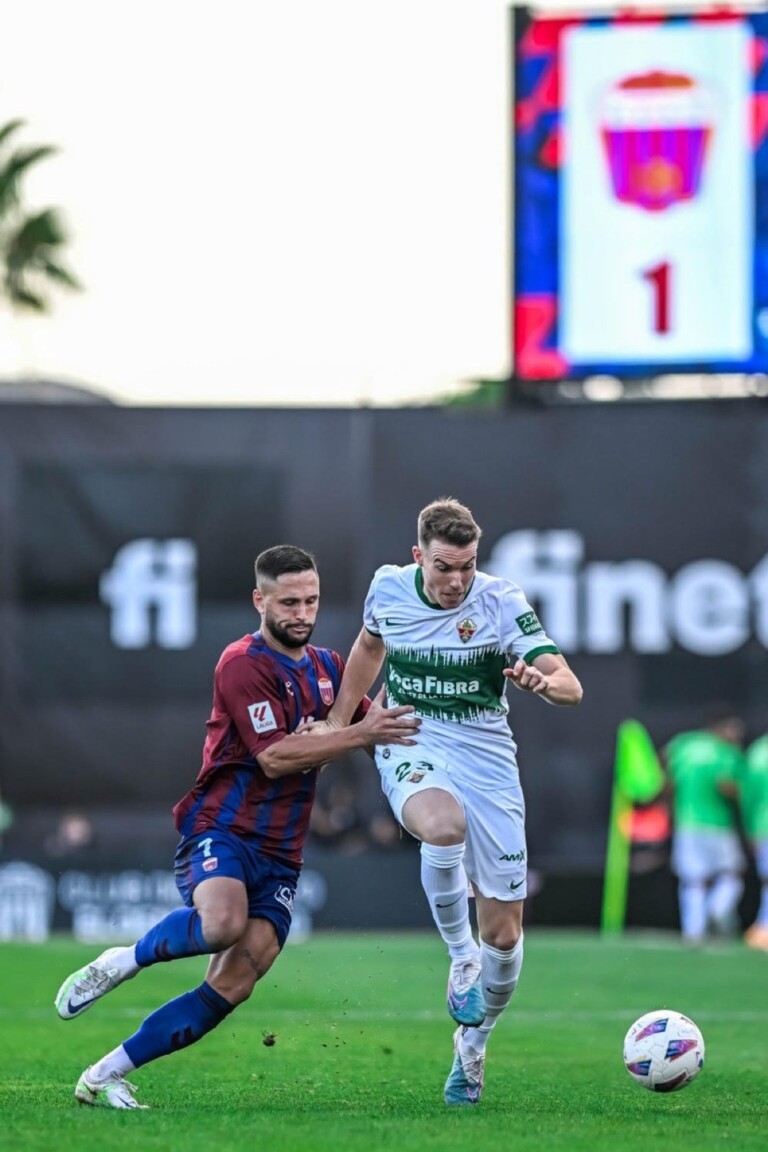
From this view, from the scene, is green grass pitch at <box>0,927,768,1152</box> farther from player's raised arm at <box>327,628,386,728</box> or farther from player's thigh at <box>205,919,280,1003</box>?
player's raised arm at <box>327,628,386,728</box>

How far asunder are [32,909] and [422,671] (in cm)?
1396

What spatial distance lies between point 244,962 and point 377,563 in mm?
13304

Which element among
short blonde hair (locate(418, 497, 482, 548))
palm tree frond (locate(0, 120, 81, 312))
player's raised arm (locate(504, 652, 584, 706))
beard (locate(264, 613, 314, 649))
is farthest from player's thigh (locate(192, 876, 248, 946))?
palm tree frond (locate(0, 120, 81, 312))

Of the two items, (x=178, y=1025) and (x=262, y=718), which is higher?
(x=262, y=718)

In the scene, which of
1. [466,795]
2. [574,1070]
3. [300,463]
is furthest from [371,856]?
[466,795]

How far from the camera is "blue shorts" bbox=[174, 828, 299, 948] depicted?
831cm

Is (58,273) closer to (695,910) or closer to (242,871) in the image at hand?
(695,910)

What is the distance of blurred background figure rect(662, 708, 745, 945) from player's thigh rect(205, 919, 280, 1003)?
13364mm

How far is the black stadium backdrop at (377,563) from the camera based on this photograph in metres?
21.6

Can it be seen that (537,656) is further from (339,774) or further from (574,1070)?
(339,774)

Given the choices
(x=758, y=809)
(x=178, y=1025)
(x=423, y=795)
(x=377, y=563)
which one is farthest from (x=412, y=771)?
(x=758, y=809)

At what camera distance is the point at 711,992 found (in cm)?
1569

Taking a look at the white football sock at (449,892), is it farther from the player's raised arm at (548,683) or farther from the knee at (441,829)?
the player's raised arm at (548,683)

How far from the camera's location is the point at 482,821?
8812 mm
